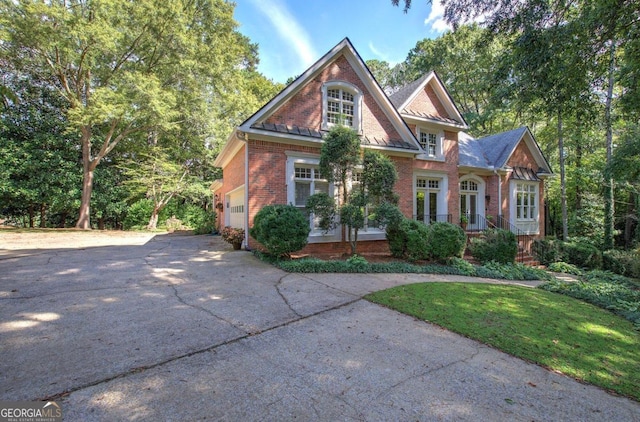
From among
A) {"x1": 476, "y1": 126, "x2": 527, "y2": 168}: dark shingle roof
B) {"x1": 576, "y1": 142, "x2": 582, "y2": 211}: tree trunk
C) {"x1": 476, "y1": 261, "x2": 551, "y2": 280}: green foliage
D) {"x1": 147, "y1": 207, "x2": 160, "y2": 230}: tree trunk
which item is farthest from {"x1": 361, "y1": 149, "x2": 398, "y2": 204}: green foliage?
{"x1": 576, "y1": 142, "x2": 582, "y2": 211}: tree trunk

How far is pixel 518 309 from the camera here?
5.36 m

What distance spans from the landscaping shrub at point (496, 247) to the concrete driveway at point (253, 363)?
8195 millimetres

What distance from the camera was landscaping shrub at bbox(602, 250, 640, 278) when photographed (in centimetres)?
1329

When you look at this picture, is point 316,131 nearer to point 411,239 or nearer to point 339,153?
point 339,153

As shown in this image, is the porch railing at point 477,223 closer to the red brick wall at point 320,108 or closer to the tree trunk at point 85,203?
the red brick wall at point 320,108

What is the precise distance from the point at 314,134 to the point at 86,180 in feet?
54.7

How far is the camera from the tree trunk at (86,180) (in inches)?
717

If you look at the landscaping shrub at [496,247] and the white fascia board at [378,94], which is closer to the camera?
the landscaping shrub at [496,247]

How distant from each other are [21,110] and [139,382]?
959 inches

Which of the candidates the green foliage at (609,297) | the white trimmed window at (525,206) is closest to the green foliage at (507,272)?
the green foliage at (609,297)

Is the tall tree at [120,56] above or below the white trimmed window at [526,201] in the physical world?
above

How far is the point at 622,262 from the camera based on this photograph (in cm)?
A: 1412

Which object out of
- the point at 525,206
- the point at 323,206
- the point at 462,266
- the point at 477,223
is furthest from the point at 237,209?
the point at 525,206

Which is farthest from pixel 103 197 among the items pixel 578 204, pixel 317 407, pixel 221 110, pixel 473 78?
pixel 578 204
